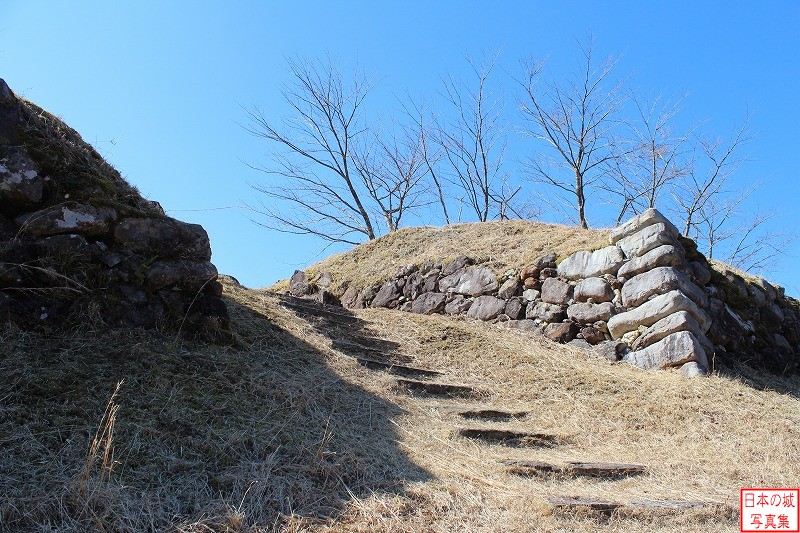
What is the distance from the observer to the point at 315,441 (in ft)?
13.2

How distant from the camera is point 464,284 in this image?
963 cm

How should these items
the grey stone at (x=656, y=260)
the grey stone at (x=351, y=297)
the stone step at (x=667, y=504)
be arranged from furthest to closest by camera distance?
1. the grey stone at (x=351, y=297)
2. the grey stone at (x=656, y=260)
3. the stone step at (x=667, y=504)

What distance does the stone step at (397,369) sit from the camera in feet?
20.5

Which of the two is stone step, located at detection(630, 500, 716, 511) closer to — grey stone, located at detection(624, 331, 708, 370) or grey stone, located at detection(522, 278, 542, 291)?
grey stone, located at detection(624, 331, 708, 370)

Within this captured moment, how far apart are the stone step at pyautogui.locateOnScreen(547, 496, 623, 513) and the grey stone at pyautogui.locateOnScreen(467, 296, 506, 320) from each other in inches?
203

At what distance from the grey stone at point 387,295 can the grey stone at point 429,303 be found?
52 centimetres

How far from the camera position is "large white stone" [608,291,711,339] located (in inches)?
279

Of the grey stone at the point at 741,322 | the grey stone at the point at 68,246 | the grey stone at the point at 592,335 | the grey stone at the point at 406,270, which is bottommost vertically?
the grey stone at the point at 68,246

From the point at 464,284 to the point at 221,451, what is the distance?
6.44 metres

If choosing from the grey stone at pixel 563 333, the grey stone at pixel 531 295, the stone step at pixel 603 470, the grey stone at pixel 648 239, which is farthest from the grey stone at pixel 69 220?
the grey stone at pixel 648 239

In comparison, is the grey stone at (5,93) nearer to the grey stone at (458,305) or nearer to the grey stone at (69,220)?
the grey stone at (69,220)

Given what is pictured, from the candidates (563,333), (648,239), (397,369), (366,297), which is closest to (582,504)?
(397,369)

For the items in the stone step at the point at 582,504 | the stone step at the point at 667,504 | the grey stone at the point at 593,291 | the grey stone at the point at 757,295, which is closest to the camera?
the stone step at the point at 582,504

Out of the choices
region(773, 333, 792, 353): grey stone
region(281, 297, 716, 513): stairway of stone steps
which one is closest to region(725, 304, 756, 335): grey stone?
region(773, 333, 792, 353): grey stone
